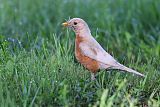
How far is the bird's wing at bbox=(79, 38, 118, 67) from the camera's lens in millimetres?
5891

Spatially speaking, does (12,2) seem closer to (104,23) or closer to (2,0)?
(2,0)

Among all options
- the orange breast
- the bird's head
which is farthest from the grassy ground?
the bird's head

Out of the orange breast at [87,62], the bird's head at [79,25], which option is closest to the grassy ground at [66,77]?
the orange breast at [87,62]

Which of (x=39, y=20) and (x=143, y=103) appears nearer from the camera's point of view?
(x=143, y=103)

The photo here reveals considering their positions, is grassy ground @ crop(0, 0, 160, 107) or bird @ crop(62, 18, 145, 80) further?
bird @ crop(62, 18, 145, 80)

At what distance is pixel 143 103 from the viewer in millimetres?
5555

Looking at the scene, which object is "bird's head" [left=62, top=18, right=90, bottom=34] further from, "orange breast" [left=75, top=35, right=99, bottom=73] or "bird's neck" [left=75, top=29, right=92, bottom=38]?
"orange breast" [left=75, top=35, right=99, bottom=73]

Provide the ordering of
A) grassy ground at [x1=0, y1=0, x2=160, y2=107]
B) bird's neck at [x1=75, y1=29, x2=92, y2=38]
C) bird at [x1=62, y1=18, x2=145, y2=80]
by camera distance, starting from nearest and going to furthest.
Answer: grassy ground at [x1=0, y1=0, x2=160, y2=107] < bird at [x1=62, y1=18, x2=145, y2=80] < bird's neck at [x1=75, y1=29, x2=92, y2=38]

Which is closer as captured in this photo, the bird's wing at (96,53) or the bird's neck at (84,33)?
the bird's wing at (96,53)

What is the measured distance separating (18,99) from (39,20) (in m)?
4.30

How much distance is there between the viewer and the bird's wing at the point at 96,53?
589 cm

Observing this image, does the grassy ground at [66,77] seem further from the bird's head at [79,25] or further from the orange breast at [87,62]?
the bird's head at [79,25]

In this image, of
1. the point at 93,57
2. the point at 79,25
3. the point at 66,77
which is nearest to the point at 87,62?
the point at 93,57

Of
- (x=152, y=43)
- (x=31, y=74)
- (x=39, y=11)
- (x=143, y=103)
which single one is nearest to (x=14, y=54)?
(x=31, y=74)
